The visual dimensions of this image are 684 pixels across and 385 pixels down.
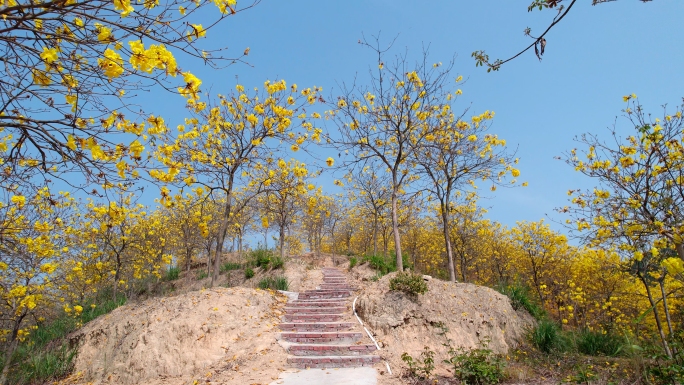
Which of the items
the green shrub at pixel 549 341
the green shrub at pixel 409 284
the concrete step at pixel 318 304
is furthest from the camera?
the concrete step at pixel 318 304

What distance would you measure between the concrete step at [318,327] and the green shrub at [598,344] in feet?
14.1

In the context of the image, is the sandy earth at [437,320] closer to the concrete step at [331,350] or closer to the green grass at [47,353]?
the concrete step at [331,350]

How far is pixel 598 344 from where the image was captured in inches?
254

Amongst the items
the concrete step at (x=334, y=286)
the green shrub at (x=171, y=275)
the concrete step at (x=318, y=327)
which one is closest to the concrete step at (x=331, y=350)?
the concrete step at (x=318, y=327)

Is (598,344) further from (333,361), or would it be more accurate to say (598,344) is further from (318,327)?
(318,327)

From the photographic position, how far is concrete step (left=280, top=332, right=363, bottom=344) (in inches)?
246

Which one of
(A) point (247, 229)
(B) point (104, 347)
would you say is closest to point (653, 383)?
(B) point (104, 347)

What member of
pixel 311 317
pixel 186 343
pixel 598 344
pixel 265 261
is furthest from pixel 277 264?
pixel 598 344

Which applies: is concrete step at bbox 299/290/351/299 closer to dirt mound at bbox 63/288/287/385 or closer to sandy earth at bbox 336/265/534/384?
sandy earth at bbox 336/265/534/384

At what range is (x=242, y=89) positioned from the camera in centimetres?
850

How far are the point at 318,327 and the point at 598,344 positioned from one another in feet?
17.2

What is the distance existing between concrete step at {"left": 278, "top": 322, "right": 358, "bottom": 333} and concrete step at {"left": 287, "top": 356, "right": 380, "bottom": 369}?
1.23 metres

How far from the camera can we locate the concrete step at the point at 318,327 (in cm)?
681

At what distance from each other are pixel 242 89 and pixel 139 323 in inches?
220
